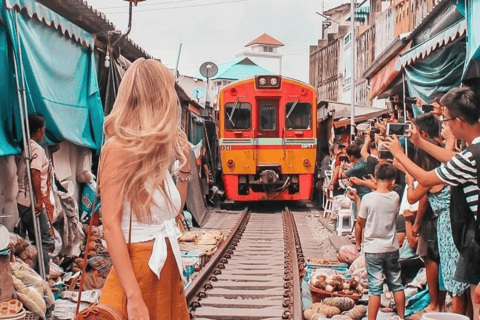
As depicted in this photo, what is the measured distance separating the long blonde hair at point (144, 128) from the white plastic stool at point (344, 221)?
1002 cm

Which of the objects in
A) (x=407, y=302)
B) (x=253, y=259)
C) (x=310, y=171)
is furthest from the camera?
(x=310, y=171)

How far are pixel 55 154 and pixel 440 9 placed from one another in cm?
500

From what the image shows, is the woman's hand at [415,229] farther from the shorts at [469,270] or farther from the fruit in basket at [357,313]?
the shorts at [469,270]

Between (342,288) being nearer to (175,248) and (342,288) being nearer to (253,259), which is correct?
(253,259)

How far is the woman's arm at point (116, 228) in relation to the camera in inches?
108

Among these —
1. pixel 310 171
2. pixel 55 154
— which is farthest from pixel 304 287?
pixel 310 171

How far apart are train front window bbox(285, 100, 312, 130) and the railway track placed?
460 centimetres

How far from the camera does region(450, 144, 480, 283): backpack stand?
4.41 metres

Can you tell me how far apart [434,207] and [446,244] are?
60 centimetres

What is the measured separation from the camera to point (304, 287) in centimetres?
849

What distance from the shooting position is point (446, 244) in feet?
17.9

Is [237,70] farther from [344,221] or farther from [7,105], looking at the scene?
[7,105]

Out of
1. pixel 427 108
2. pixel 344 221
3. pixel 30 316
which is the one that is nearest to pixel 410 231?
pixel 427 108

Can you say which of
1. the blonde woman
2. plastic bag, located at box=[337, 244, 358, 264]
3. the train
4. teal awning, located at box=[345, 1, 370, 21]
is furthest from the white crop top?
teal awning, located at box=[345, 1, 370, 21]
